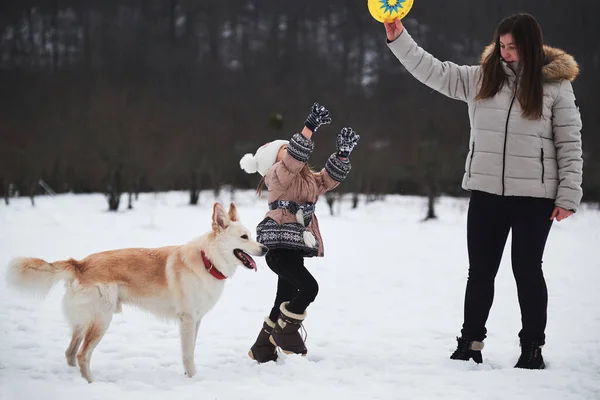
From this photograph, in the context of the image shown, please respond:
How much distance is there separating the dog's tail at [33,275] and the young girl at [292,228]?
142 cm

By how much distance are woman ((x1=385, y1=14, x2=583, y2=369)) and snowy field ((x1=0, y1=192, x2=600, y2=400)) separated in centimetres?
63

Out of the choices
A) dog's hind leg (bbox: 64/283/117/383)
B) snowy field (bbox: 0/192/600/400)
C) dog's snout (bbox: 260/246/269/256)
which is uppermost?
dog's snout (bbox: 260/246/269/256)

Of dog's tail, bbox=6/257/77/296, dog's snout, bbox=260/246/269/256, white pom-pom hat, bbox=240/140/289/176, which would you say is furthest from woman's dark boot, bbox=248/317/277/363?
dog's tail, bbox=6/257/77/296

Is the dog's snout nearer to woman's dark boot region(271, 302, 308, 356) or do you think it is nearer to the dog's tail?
woman's dark boot region(271, 302, 308, 356)

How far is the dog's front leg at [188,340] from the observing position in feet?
11.3

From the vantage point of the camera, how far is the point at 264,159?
12.6 feet

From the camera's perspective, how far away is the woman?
3209 millimetres

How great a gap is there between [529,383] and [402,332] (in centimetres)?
206

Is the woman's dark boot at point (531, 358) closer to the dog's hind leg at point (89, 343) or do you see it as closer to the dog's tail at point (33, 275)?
the dog's hind leg at point (89, 343)

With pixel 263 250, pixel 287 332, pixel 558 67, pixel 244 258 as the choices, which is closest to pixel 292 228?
pixel 263 250

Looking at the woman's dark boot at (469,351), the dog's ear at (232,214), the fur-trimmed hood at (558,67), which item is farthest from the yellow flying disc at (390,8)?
the woman's dark boot at (469,351)

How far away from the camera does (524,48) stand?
3.26 m

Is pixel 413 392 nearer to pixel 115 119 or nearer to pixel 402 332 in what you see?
pixel 402 332

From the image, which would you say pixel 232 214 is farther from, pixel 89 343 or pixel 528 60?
Result: pixel 528 60
